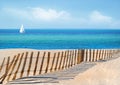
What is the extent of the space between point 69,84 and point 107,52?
17.0 metres

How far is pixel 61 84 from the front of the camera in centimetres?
1288

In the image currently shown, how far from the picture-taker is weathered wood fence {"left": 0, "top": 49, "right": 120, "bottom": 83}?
20.1 m

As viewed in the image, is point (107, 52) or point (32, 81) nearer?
point (32, 81)

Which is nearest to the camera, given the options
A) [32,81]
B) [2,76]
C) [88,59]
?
[32,81]

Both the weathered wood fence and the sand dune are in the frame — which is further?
the weathered wood fence

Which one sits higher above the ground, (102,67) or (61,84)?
(102,67)

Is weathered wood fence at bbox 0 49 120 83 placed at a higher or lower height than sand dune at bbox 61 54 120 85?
lower

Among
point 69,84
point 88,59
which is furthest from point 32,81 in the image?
point 88,59

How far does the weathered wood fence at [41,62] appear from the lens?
793 inches

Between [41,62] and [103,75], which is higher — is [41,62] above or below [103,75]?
below

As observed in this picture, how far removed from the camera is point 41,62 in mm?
23562

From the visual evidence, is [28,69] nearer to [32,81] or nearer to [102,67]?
[32,81]

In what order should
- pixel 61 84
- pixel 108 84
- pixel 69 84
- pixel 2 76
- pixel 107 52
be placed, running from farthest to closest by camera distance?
1. pixel 107 52
2. pixel 2 76
3. pixel 61 84
4. pixel 69 84
5. pixel 108 84

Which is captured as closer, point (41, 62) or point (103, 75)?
point (103, 75)
